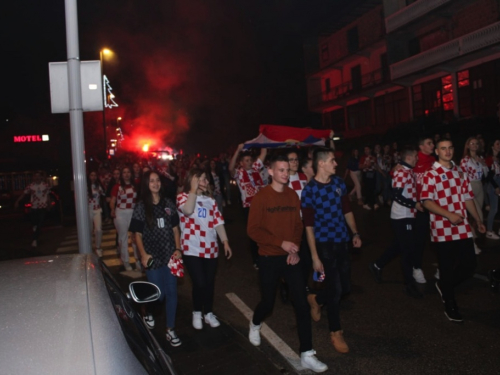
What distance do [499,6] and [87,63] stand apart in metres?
22.2

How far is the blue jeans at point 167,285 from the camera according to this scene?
15.9ft

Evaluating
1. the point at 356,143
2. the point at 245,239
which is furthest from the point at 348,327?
the point at 356,143

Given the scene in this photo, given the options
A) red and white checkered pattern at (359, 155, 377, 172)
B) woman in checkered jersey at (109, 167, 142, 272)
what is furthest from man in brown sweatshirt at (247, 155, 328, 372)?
red and white checkered pattern at (359, 155, 377, 172)

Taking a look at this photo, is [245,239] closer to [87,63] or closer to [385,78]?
[87,63]

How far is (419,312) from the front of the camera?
5254 mm

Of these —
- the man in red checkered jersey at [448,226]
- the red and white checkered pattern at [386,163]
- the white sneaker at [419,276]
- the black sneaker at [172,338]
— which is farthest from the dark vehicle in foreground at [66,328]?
the red and white checkered pattern at [386,163]

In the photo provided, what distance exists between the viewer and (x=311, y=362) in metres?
3.99

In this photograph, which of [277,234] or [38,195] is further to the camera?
[38,195]

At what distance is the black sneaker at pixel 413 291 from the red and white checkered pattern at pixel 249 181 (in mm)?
2945

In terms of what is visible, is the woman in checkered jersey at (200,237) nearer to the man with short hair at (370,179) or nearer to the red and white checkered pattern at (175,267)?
the red and white checkered pattern at (175,267)

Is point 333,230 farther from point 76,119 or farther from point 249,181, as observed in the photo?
point 249,181

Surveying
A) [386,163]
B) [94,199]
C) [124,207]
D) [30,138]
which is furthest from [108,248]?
[30,138]

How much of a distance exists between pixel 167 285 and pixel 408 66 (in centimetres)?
2627

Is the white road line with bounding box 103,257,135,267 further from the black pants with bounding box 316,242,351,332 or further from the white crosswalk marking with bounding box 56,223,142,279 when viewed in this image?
the black pants with bounding box 316,242,351,332
